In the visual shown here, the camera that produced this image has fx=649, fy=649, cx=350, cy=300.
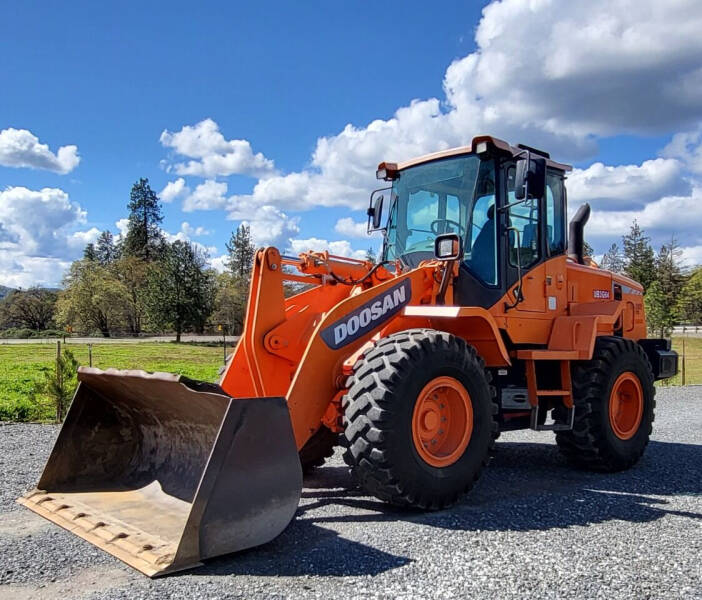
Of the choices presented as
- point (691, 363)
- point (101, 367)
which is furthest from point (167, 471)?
point (691, 363)

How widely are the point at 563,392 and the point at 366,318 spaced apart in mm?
2513

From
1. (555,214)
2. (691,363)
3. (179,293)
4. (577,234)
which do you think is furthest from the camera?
(179,293)

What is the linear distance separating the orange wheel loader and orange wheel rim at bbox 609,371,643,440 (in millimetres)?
20

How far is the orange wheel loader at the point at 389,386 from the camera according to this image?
4035 millimetres

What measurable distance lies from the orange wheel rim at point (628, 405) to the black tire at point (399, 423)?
2659mm

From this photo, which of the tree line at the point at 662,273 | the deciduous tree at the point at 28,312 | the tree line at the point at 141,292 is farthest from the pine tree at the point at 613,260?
the deciduous tree at the point at 28,312

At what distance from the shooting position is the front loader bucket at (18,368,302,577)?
376 centimetres

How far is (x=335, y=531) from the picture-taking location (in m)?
4.46

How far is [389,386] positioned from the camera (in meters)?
4.73

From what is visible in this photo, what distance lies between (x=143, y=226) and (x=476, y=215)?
228ft

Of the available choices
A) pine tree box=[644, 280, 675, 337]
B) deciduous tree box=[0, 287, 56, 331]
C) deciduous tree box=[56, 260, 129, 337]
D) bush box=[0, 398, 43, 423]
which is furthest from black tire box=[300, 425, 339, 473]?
deciduous tree box=[0, 287, 56, 331]

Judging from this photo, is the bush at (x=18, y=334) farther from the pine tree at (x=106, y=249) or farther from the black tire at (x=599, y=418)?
the black tire at (x=599, y=418)

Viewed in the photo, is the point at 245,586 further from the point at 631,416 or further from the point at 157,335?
the point at 157,335

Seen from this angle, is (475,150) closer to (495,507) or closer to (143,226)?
(495,507)
